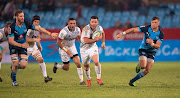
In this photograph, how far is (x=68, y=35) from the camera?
35.2 feet

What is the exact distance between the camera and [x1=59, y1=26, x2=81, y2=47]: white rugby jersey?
10547mm

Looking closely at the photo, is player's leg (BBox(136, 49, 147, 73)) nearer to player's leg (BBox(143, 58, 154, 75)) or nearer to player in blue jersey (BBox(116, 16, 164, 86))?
player in blue jersey (BBox(116, 16, 164, 86))

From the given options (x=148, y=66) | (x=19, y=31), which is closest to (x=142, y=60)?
(x=148, y=66)

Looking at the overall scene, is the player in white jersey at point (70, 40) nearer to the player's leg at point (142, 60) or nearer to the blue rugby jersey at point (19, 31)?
the blue rugby jersey at point (19, 31)

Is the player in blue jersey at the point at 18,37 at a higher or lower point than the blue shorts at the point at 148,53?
higher

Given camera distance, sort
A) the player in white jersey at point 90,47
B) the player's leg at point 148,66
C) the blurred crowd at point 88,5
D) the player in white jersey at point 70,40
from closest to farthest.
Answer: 1. the player's leg at point 148,66
2. the player in white jersey at point 90,47
3. the player in white jersey at point 70,40
4. the blurred crowd at point 88,5

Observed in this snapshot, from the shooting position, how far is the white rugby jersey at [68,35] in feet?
34.6

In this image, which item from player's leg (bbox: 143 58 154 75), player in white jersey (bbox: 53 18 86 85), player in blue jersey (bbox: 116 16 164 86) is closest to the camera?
player in blue jersey (bbox: 116 16 164 86)

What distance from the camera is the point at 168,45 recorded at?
2055 centimetres

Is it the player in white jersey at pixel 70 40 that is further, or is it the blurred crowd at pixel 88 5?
the blurred crowd at pixel 88 5

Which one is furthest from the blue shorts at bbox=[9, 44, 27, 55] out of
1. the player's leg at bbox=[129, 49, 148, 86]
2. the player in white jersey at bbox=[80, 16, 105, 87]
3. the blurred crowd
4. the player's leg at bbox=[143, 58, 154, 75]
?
the blurred crowd

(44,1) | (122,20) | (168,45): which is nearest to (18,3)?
(44,1)

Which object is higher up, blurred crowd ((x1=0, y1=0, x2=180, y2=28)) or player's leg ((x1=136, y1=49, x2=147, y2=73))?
blurred crowd ((x1=0, y1=0, x2=180, y2=28))

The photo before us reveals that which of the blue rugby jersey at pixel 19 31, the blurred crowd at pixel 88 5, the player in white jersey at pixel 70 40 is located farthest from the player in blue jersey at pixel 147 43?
the blurred crowd at pixel 88 5
